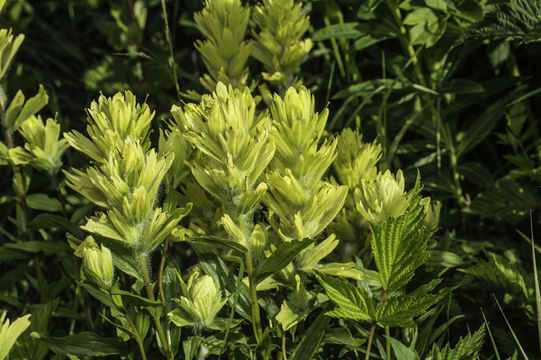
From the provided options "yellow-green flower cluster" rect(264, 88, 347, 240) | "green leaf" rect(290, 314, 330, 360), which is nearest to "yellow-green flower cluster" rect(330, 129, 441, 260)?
"yellow-green flower cluster" rect(264, 88, 347, 240)

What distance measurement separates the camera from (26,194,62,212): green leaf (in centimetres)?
174

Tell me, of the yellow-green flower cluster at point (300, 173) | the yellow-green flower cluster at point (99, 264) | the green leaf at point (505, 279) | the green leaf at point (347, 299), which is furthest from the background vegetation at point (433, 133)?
the yellow-green flower cluster at point (99, 264)

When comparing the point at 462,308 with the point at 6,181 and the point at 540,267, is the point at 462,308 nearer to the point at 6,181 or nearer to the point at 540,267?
the point at 540,267

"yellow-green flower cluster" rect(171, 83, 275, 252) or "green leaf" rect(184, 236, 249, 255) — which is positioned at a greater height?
"yellow-green flower cluster" rect(171, 83, 275, 252)

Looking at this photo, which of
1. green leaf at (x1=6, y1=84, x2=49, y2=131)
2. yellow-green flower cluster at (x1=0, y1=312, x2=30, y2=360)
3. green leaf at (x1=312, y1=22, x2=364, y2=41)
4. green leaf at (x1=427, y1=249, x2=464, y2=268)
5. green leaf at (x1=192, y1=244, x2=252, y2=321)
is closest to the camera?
yellow-green flower cluster at (x1=0, y1=312, x2=30, y2=360)

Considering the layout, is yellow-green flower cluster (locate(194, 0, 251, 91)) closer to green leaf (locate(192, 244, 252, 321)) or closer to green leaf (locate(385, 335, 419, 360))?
green leaf (locate(192, 244, 252, 321))

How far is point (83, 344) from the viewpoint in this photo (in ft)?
4.08

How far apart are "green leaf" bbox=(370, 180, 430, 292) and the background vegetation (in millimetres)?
169

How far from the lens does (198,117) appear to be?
115cm

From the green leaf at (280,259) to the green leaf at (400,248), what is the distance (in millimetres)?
144

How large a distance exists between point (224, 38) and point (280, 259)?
2.47 ft

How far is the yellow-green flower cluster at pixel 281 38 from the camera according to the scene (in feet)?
5.32

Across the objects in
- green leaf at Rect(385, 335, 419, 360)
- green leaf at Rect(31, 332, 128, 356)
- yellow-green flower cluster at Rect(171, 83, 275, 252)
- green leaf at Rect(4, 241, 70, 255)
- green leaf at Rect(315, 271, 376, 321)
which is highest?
yellow-green flower cluster at Rect(171, 83, 275, 252)

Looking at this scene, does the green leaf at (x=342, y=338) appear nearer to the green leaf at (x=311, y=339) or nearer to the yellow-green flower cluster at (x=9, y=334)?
the green leaf at (x=311, y=339)
